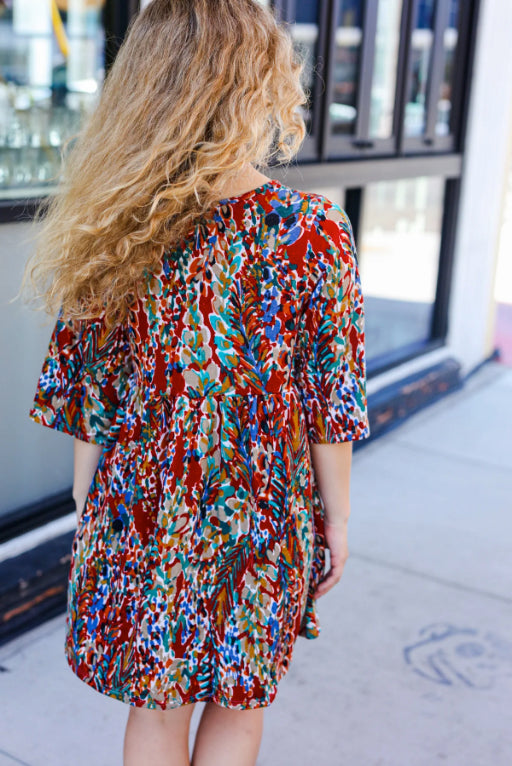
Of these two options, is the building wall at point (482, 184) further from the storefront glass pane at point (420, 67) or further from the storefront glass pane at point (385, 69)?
the storefront glass pane at point (385, 69)

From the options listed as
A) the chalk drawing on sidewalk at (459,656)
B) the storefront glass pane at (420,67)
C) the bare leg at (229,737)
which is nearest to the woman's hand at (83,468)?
the bare leg at (229,737)

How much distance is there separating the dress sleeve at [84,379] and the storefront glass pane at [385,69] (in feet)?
11.2

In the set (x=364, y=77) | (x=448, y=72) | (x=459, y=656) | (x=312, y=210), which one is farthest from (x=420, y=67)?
(x=312, y=210)

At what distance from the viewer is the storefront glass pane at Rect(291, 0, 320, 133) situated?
3.94 m

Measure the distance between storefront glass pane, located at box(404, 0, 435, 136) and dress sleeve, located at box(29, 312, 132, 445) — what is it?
12.1ft

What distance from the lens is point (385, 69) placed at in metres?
4.68

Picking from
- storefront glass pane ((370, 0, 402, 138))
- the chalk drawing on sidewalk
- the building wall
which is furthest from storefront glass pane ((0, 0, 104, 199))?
the building wall

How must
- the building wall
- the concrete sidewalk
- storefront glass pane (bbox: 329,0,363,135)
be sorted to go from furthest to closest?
1. the building wall
2. storefront glass pane (bbox: 329,0,363,135)
3. the concrete sidewalk

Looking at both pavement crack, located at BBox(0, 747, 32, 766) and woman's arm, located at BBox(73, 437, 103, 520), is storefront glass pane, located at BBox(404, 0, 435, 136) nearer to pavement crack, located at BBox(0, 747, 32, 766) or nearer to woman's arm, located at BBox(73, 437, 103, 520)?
woman's arm, located at BBox(73, 437, 103, 520)

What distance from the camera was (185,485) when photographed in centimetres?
151

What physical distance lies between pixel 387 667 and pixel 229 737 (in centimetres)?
122

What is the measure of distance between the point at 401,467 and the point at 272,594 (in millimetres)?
2976

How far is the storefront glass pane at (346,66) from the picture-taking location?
427 centimetres

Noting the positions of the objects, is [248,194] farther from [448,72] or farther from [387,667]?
[448,72]
